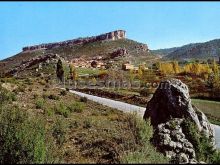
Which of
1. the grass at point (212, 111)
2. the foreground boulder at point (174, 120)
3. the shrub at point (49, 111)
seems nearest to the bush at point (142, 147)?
the foreground boulder at point (174, 120)

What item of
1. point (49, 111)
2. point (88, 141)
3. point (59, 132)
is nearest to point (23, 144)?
point (59, 132)

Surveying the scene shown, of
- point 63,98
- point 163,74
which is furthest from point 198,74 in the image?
point 63,98

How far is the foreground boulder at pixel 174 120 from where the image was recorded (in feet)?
50.5

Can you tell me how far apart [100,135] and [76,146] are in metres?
1.64

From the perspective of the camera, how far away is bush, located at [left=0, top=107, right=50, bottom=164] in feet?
45.5

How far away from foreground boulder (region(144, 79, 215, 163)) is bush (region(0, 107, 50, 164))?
12.8ft

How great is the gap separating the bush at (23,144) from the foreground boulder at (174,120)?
3914 millimetres

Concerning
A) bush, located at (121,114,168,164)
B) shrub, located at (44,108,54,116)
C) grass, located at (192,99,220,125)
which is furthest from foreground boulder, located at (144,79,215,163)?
grass, located at (192,99,220,125)

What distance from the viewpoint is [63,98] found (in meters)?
37.5

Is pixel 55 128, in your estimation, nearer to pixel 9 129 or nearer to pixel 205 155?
pixel 9 129

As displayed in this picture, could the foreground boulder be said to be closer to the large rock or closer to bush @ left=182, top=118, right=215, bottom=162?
the large rock

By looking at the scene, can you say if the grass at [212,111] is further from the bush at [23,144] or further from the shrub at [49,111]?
the bush at [23,144]

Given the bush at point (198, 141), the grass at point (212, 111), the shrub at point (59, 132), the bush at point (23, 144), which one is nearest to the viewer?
the bush at point (23, 144)

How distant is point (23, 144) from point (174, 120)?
5562mm
